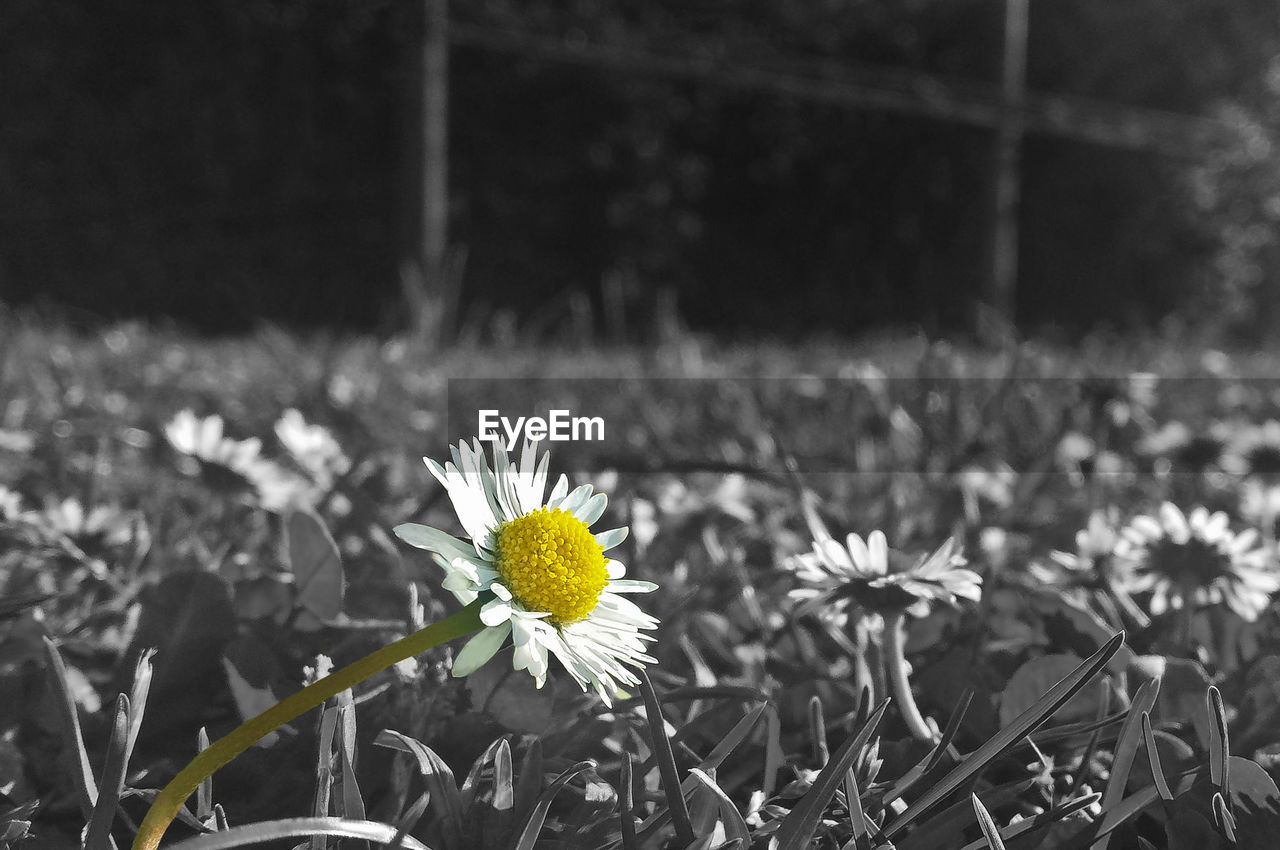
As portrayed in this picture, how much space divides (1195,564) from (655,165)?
5291mm

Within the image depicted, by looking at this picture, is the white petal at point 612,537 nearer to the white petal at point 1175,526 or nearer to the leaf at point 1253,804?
the leaf at point 1253,804

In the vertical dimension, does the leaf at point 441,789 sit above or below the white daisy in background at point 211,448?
below

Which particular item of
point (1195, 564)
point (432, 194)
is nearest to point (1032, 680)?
point (1195, 564)

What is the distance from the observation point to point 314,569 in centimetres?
57

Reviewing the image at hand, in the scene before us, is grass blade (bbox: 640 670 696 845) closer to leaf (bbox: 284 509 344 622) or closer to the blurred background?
leaf (bbox: 284 509 344 622)

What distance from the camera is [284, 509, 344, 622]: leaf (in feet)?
1.87

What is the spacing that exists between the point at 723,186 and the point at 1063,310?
2108mm

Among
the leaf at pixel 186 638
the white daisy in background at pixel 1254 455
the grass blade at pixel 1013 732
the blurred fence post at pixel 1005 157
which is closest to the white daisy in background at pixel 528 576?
the grass blade at pixel 1013 732

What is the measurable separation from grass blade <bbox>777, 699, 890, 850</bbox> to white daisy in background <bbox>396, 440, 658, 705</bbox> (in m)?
0.08

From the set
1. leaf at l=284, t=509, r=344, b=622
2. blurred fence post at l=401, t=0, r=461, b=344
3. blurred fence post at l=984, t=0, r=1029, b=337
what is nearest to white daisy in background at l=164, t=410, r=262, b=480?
leaf at l=284, t=509, r=344, b=622

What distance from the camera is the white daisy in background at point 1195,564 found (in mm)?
617

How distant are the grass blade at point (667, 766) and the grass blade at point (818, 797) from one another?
3cm

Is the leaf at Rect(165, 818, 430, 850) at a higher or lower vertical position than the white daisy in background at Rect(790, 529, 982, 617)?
lower

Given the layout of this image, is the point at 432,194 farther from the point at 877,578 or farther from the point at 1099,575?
the point at 877,578
